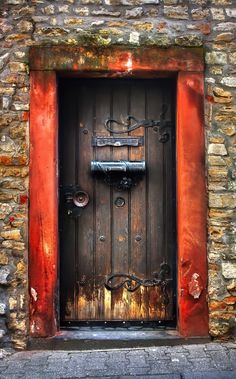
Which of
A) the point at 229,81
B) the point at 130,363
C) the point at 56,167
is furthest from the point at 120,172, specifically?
the point at 130,363

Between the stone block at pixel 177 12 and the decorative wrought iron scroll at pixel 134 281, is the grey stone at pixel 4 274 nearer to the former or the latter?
the decorative wrought iron scroll at pixel 134 281

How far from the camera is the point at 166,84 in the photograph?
4.36 metres

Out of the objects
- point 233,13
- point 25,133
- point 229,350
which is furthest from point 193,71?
point 229,350

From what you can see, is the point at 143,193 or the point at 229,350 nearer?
the point at 229,350

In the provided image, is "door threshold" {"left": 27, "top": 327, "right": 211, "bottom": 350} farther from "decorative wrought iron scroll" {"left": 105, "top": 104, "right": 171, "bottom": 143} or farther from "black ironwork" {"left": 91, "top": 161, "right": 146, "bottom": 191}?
"decorative wrought iron scroll" {"left": 105, "top": 104, "right": 171, "bottom": 143}

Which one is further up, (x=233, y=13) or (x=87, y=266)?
(x=233, y=13)

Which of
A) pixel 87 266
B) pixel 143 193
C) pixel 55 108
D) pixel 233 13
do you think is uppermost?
pixel 233 13

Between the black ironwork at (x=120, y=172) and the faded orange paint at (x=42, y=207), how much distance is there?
1.33ft

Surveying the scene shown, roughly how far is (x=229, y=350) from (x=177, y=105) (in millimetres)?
2001

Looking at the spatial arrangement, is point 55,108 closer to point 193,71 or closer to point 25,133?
point 25,133

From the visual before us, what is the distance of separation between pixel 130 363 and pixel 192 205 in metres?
1.32

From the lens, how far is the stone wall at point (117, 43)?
404 cm

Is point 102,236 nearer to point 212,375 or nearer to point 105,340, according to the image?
point 105,340

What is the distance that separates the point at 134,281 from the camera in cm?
431
